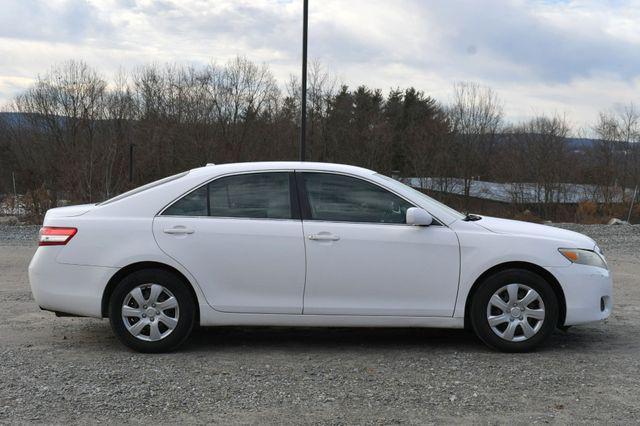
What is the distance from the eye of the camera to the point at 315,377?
4711 mm

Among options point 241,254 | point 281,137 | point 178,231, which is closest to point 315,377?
point 241,254

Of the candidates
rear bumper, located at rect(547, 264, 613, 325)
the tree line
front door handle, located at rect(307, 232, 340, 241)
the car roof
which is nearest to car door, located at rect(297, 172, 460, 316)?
front door handle, located at rect(307, 232, 340, 241)

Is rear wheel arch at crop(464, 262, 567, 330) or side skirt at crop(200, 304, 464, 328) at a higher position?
rear wheel arch at crop(464, 262, 567, 330)

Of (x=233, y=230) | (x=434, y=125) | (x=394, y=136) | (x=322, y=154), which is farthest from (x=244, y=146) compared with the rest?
(x=233, y=230)

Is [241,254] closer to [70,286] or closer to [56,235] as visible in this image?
[70,286]

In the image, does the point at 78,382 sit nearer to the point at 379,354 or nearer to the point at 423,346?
the point at 379,354

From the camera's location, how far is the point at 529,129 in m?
41.4

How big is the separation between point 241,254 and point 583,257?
293 cm

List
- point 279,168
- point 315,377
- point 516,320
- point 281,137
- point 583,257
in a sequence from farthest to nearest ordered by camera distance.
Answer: point 281,137, point 279,168, point 583,257, point 516,320, point 315,377

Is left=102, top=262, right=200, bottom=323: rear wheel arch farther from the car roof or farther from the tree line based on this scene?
the tree line

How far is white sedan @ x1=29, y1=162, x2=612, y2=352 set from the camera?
5227 millimetres

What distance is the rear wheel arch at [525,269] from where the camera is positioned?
5312 mm

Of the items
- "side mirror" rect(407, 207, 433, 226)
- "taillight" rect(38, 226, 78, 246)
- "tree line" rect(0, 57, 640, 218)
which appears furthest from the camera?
"tree line" rect(0, 57, 640, 218)

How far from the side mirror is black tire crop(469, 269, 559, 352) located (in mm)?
725
